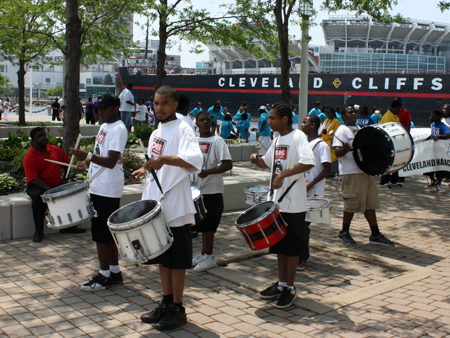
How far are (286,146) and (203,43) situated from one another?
12.1 metres

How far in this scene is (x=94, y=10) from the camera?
1600 centimetres

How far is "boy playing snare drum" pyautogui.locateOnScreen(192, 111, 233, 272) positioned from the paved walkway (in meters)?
0.23

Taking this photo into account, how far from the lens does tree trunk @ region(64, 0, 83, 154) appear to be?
887cm

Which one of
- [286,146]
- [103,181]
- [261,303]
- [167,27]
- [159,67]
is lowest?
[261,303]

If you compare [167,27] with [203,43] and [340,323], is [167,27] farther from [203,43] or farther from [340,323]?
[340,323]

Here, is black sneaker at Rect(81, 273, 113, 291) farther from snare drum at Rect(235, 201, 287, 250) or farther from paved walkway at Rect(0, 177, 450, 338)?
snare drum at Rect(235, 201, 287, 250)

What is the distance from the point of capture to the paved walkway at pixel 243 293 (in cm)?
408

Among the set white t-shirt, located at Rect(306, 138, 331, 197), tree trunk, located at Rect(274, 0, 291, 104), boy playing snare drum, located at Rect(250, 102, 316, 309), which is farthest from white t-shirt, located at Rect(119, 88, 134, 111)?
boy playing snare drum, located at Rect(250, 102, 316, 309)

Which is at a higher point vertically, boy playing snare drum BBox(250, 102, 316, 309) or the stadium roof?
the stadium roof

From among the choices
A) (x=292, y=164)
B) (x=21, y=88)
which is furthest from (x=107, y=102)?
(x=21, y=88)

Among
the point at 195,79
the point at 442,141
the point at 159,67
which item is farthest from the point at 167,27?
the point at 195,79

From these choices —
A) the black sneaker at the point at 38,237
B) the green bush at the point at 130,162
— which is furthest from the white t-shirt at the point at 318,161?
the green bush at the point at 130,162

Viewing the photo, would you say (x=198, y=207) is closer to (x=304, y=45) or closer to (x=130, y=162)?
Result: (x=130, y=162)

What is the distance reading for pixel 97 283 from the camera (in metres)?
4.87
